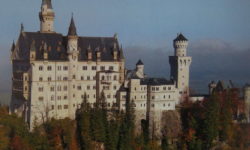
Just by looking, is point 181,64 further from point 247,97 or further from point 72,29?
point 72,29

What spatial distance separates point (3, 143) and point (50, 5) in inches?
818

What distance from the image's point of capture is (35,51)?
2469 inches

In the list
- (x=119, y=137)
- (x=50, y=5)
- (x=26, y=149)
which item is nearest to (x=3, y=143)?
(x=26, y=149)

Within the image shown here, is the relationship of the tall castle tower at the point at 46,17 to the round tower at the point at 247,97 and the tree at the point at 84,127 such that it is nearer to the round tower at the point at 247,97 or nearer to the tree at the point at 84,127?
the tree at the point at 84,127

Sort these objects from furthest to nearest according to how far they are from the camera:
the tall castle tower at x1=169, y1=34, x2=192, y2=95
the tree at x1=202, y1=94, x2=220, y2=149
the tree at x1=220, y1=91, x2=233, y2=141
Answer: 1. the tall castle tower at x1=169, y1=34, x2=192, y2=95
2. the tree at x1=220, y1=91, x2=233, y2=141
3. the tree at x1=202, y1=94, x2=220, y2=149

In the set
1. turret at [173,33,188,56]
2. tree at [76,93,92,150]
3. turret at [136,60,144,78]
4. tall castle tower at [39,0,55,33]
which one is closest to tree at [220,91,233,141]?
turret at [173,33,188,56]

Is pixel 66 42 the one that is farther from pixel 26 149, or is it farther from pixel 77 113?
pixel 26 149

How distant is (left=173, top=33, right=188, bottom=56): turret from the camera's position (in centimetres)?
7250

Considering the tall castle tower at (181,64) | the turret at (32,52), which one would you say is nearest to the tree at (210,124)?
the tall castle tower at (181,64)

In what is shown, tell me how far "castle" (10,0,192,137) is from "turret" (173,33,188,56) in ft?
13.3

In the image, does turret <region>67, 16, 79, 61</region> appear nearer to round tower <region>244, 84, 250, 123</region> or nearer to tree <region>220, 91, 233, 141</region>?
tree <region>220, 91, 233, 141</region>

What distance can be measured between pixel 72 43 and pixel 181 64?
1678cm

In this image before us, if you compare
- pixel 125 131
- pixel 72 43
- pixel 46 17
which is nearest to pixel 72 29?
pixel 72 43

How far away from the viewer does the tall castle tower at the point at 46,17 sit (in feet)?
226
